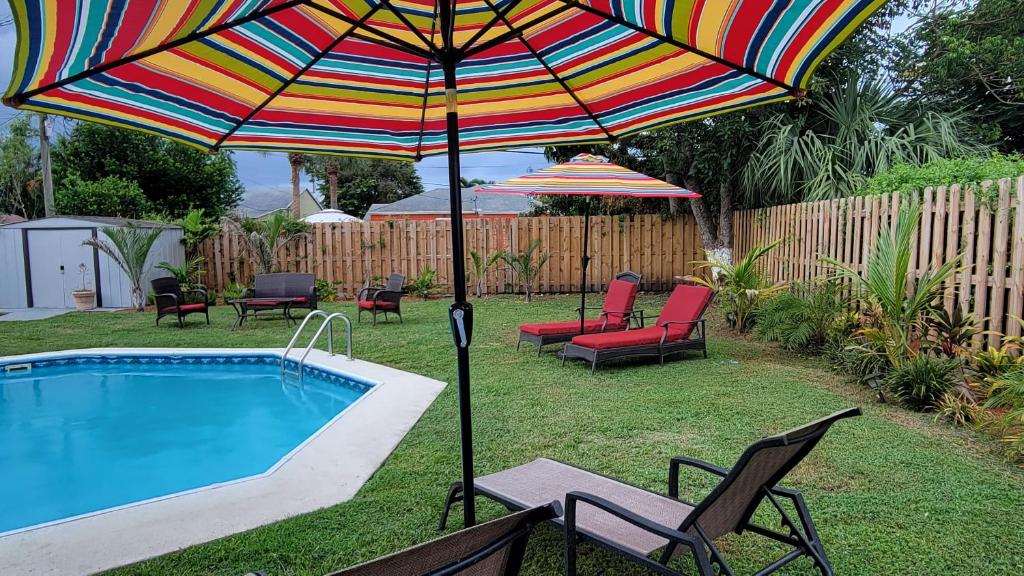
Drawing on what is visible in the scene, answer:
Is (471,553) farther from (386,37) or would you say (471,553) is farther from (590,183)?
(590,183)

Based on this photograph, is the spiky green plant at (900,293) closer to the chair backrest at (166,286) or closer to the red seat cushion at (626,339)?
the red seat cushion at (626,339)

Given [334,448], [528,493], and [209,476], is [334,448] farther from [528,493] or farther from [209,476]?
[528,493]

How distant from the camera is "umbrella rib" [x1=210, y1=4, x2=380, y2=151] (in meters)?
2.63

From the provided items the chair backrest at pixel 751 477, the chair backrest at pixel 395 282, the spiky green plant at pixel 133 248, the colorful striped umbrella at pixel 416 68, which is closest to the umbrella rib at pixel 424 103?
the colorful striped umbrella at pixel 416 68

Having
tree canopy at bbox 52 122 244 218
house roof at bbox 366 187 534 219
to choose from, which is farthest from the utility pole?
house roof at bbox 366 187 534 219

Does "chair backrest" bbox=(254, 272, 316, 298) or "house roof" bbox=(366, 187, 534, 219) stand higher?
"house roof" bbox=(366, 187, 534, 219)

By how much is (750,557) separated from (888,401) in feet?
10.8

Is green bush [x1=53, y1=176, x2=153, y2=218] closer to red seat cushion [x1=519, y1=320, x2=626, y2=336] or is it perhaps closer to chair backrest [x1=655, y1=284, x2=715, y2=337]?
red seat cushion [x1=519, y1=320, x2=626, y2=336]

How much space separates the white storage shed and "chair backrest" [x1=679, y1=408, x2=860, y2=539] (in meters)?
14.6

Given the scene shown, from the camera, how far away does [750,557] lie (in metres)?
2.81

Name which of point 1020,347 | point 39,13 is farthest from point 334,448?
point 1020,347

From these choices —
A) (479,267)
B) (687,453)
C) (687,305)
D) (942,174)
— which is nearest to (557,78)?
(687,453)

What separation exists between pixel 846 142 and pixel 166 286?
39.8 feet

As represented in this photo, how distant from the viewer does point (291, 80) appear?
9.48ft
